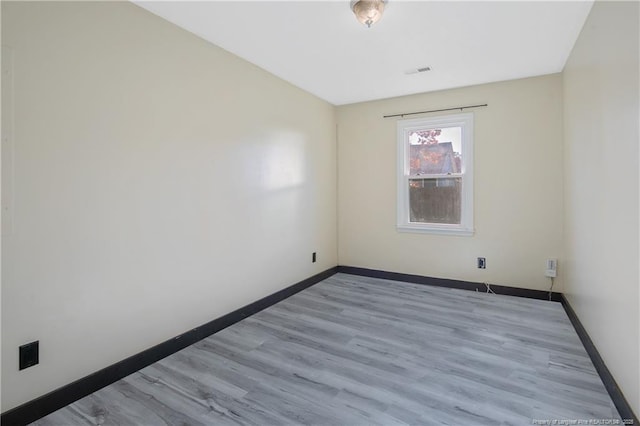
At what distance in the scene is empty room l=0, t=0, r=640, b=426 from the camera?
168cm

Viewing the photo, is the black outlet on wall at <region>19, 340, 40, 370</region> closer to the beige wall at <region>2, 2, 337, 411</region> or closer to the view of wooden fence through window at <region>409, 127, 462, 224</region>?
the beige wall at <region>2, 2, 337, 411</region>

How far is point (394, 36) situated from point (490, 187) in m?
2.06

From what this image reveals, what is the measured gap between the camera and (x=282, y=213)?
3.54 meters

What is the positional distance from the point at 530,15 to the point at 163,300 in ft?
10.5

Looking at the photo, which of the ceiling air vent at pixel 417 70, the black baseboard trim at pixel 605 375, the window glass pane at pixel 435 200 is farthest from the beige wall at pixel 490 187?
the black baseboard trim at pixel 605 375

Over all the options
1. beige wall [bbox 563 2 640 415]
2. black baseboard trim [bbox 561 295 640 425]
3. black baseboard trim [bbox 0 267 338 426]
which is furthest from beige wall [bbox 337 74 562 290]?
black baseboard trim [bbox 0 267 338 426]

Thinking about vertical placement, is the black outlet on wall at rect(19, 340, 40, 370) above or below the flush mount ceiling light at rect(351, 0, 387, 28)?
below

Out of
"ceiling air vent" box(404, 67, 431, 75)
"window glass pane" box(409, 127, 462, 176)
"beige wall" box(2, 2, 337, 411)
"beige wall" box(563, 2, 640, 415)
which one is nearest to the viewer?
"beige wall" box(563, 2, 640, 415)

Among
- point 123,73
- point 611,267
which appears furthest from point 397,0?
point 611,267

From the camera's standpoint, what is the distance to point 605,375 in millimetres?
1937

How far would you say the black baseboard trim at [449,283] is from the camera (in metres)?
3.50

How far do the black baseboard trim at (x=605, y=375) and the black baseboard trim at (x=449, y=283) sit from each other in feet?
2.07

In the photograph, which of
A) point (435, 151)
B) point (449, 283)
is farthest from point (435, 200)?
→ point (449, 283)

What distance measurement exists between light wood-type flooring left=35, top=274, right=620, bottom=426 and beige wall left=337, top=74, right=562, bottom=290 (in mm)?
718
